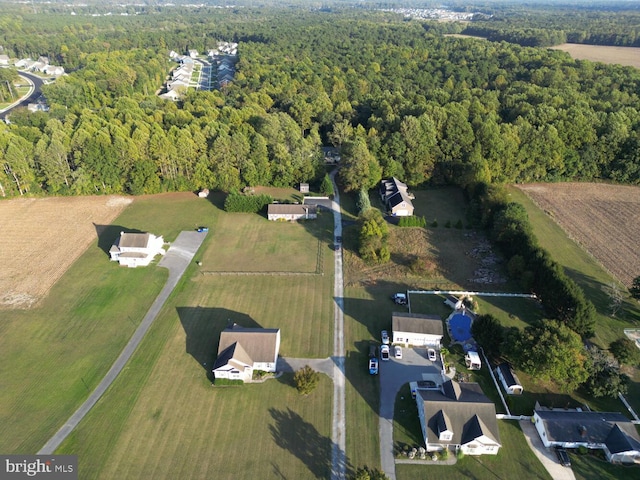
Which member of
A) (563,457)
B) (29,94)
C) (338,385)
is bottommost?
(338,385)

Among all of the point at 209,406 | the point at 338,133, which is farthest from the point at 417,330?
the point at 338,133

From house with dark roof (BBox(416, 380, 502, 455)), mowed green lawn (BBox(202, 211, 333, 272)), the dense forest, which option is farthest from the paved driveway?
the dense forest

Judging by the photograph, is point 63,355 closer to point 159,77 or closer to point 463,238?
point 463,238

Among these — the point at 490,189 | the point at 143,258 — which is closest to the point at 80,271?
the point at 143,258

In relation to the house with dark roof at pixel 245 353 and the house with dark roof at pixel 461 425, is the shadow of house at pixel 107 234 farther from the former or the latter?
the house with dark roof at pixel 461 425

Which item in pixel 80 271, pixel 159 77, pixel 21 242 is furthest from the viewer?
pixel 159 77

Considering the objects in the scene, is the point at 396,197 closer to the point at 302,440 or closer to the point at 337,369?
the point at 337,369

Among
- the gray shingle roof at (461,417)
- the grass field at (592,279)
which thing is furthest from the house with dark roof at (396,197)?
the gray shingle roof at (461,417)
